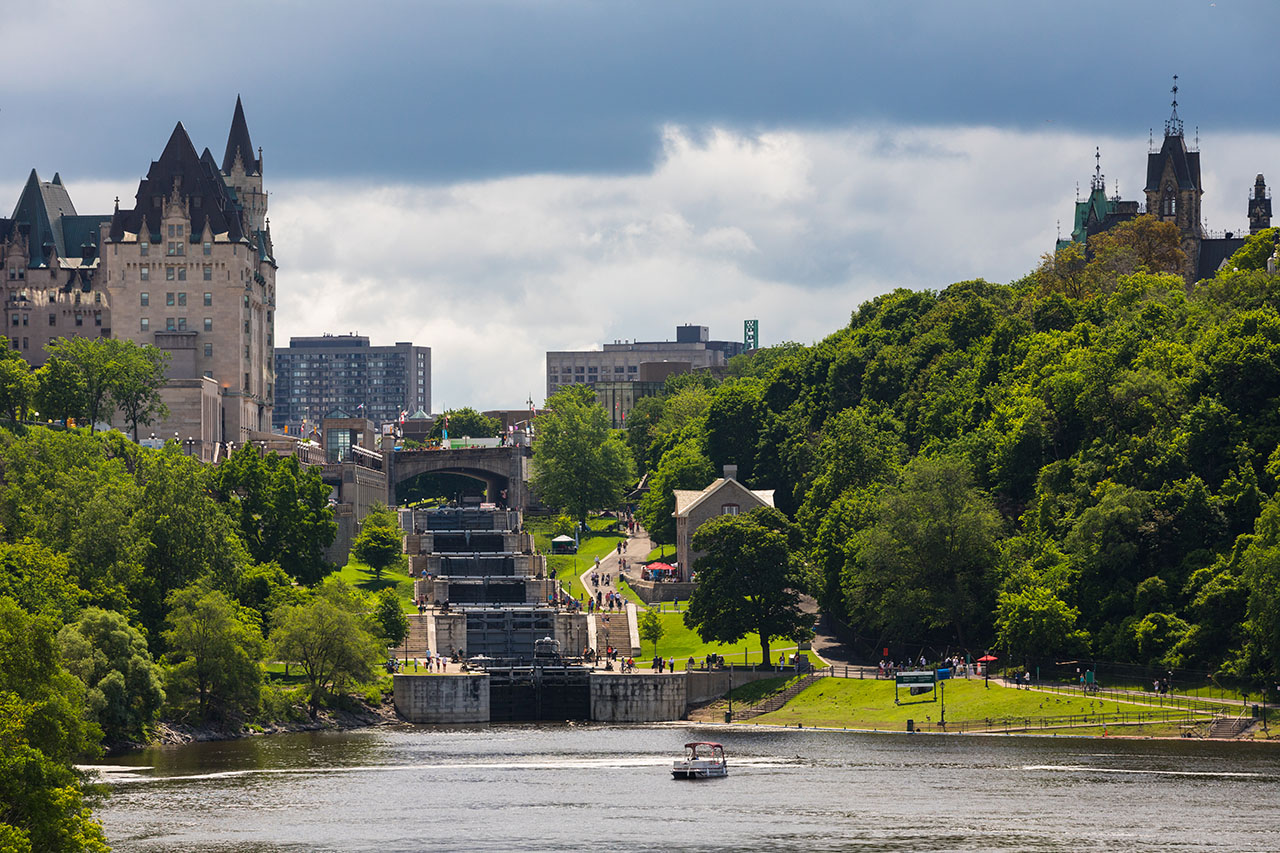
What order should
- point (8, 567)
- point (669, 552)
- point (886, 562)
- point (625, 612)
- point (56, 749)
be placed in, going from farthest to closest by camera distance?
1. point (669, 552)
2. point (625, 612)
3. point (886, 562)
4. point (8, 567)
5. point (56, 749)

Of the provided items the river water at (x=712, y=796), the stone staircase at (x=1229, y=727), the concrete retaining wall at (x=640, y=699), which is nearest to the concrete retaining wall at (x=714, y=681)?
the concrete retaining wall at (x=640, y=699)

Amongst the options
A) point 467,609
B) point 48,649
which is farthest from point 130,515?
point 48,649

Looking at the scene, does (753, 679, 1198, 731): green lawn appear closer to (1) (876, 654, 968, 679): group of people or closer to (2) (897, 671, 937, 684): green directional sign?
(2) (897, 671, 937, 684): green directional sign

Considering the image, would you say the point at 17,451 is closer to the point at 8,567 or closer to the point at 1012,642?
the point at 8,567

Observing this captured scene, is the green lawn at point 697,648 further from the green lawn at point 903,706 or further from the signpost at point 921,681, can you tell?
the signpost at point 921,681

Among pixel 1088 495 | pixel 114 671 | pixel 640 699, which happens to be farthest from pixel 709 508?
pixel 114 671

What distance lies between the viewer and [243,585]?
145m

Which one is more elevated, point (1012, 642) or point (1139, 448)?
point (1139, 448)

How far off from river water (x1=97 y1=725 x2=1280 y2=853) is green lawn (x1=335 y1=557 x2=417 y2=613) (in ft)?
181

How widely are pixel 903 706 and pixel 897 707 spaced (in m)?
0.42

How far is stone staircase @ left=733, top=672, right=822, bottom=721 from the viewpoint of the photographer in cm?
13375

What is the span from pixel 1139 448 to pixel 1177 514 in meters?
8.17

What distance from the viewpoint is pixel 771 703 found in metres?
134

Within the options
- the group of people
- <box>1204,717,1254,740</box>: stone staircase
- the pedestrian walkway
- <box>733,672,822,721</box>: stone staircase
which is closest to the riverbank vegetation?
the pedestrian walkway
